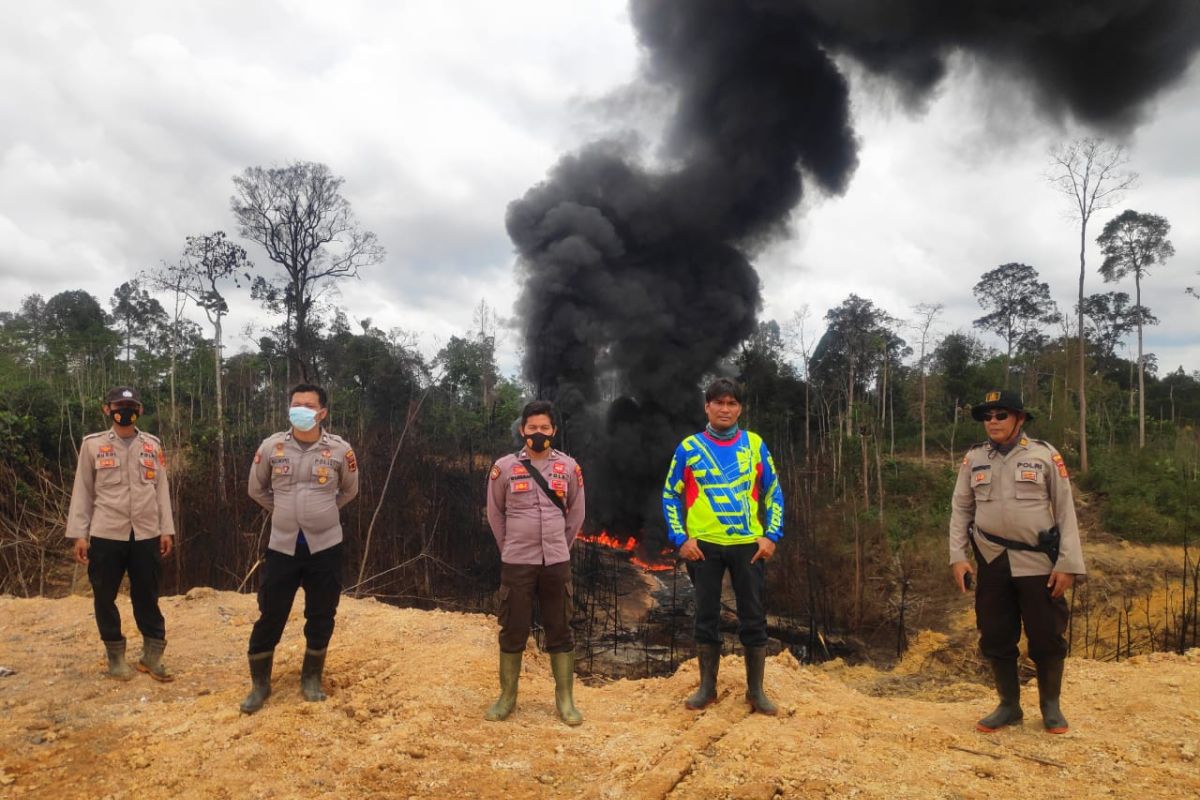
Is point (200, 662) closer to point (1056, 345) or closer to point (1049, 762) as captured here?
point (1049, 762)

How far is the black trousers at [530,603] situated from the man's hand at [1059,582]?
7.29 feet

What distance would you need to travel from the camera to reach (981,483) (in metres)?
3.50

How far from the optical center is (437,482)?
11859 millimetres

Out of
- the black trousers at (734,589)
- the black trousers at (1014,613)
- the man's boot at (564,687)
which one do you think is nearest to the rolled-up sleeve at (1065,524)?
the black trousers at (1014,613)

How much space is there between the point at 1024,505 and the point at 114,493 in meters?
4.80

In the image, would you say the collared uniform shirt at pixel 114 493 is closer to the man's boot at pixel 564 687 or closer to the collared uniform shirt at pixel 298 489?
the collared uniform shirt at pixel 298 489

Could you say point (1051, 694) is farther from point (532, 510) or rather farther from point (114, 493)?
point (114, 493)

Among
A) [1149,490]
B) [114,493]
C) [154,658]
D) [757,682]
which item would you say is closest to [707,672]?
[757,682]

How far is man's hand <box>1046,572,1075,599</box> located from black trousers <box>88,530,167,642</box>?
185 inches

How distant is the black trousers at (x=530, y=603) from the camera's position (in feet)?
11.2

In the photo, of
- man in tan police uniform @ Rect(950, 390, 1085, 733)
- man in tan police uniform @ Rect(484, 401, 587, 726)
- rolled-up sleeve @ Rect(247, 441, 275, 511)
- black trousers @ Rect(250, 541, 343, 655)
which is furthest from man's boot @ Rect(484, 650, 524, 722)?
man in tan police uniform @ Rect(950, 390, 1085, 733)

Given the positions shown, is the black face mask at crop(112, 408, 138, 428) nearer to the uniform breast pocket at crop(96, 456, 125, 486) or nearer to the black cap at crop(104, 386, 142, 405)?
the black cap at crop(104, 386, 142, 405)

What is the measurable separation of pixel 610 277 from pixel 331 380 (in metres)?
13.4

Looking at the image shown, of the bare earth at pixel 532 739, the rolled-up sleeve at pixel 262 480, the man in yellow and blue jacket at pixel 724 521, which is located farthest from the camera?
the rolled-up sleeve at pixel 262 480
